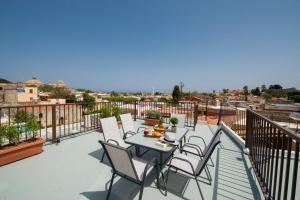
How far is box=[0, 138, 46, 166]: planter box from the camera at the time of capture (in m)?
2.64

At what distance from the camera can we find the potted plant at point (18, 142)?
2679mm

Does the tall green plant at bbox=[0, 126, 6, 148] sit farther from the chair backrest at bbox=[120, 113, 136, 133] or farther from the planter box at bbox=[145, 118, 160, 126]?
the planter box at bbox=[145, 118, 160, 126]

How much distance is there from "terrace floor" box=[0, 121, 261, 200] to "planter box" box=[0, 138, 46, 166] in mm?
106

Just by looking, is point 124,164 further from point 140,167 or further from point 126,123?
point 126,123

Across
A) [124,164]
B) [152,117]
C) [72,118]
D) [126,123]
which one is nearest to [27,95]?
Answer: [72,118]

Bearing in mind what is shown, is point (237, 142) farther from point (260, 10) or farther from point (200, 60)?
point (200, 60)

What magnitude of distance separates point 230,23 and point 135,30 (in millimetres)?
8035

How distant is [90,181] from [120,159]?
3.46 feet

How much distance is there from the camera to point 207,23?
828cm

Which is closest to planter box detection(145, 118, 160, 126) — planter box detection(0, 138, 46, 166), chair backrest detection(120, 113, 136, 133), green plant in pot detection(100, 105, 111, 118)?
green plant in pot detection(100, 105, 111, 118)

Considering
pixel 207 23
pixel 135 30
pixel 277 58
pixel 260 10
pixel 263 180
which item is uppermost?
pixel 135 30

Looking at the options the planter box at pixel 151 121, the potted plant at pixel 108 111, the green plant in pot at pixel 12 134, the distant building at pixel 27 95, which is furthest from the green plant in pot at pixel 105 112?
the distant building at pixel 27 95

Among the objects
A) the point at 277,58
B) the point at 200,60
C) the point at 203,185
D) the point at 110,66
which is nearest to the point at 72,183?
the point at 203,185

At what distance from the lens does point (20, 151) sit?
2842 millimetres
